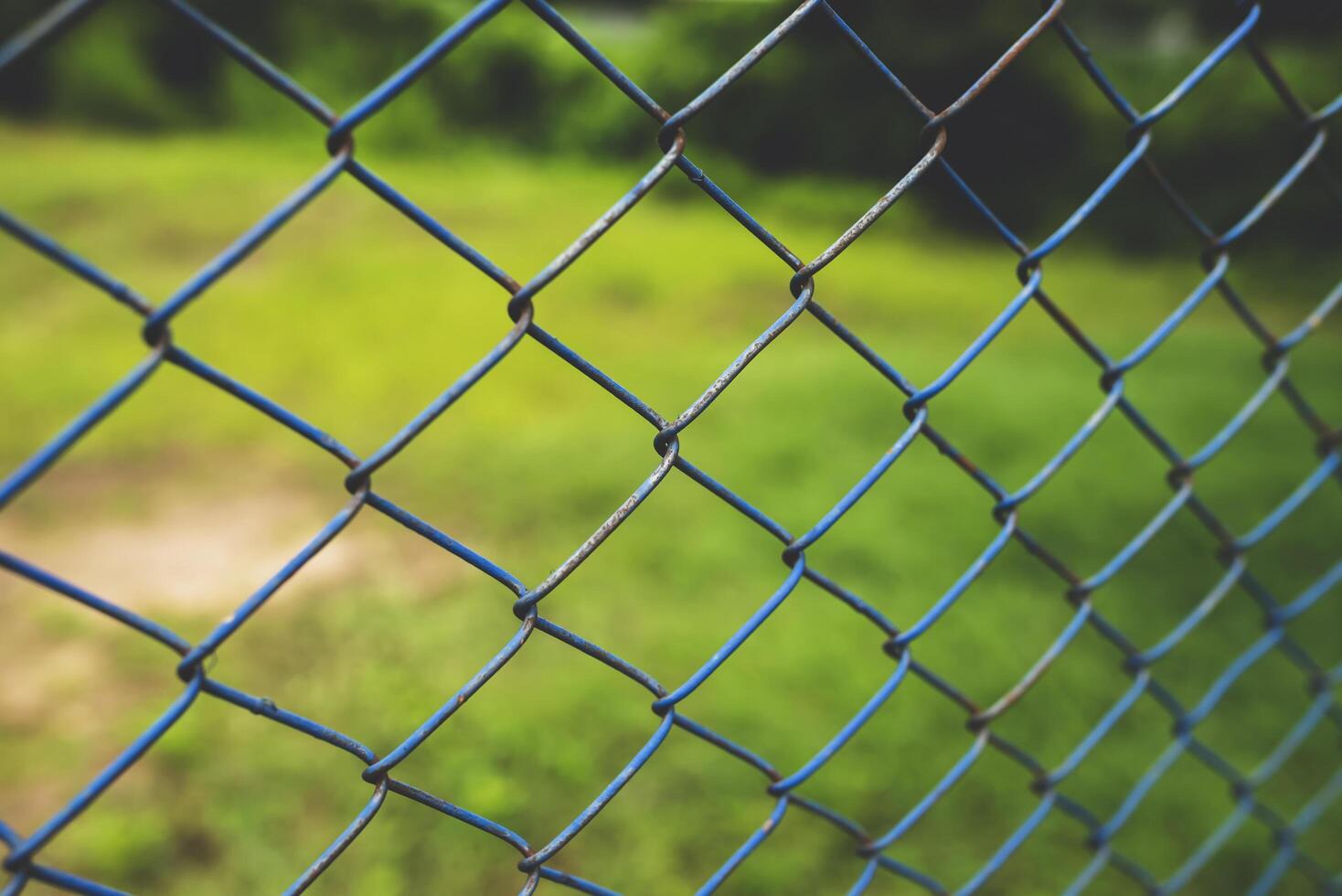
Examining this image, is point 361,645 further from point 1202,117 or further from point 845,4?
point 1202,117

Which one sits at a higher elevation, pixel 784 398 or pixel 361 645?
pixel 784 398

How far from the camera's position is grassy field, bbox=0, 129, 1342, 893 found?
194 cm

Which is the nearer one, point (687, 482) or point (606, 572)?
point (606, 572)

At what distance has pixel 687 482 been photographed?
11.4 ft

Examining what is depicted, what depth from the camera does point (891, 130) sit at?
7.56 metres

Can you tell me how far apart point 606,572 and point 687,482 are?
0.68m

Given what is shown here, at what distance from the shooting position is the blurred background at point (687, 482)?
1.99 metres

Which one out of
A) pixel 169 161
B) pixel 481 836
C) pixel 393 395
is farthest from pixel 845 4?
pixel 169 161

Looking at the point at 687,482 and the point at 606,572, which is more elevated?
the point at 687,482

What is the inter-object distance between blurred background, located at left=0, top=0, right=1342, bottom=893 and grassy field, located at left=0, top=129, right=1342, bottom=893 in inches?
0.7

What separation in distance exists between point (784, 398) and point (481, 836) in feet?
8.97

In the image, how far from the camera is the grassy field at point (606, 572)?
76.2 inches

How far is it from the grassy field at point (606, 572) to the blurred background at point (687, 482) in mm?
17

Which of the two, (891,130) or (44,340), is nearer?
(44,340)
